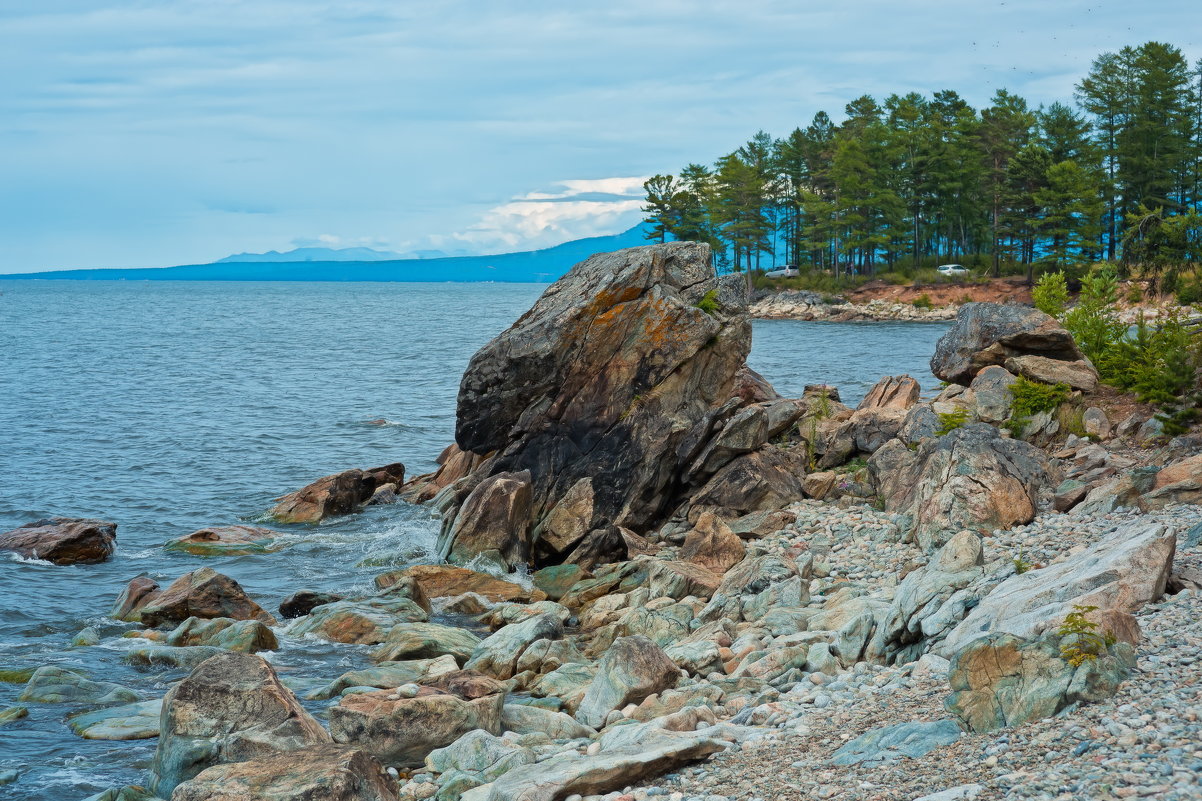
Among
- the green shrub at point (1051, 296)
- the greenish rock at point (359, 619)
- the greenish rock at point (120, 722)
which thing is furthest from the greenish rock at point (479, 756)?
the green shrub at point (1051, 296)

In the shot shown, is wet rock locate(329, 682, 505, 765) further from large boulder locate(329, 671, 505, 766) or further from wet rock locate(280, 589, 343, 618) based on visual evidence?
wet rock locate(280, 589, 343, 618)

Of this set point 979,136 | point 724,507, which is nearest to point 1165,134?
point 979,136

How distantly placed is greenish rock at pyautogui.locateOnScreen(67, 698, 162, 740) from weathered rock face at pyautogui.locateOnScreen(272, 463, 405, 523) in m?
12.4

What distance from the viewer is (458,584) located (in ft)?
64.1

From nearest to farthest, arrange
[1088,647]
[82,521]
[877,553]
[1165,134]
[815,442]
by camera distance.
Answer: [1088,647]
[877,553]
[82,521]
[815,442]
[1165,134]

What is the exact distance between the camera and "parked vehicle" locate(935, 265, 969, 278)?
319 ft

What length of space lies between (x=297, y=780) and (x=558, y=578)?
A: 38.1 feet

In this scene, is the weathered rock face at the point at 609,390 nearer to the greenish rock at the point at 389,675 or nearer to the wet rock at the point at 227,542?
the wet rock at the point at 227,542

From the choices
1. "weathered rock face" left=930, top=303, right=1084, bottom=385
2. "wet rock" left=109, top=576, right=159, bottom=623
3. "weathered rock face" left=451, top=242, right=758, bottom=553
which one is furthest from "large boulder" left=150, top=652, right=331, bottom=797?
"weathered rock face" left=930, top=303, right=1084, bottom=385

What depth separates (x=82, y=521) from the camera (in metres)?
22.9

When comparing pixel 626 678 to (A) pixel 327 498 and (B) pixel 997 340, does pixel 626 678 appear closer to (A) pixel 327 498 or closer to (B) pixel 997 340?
(A) pixel 327 498

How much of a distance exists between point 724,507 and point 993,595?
10.4m

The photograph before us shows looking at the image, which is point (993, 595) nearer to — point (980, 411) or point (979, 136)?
point (980, 411)

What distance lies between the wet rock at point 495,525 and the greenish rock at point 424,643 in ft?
15.6
